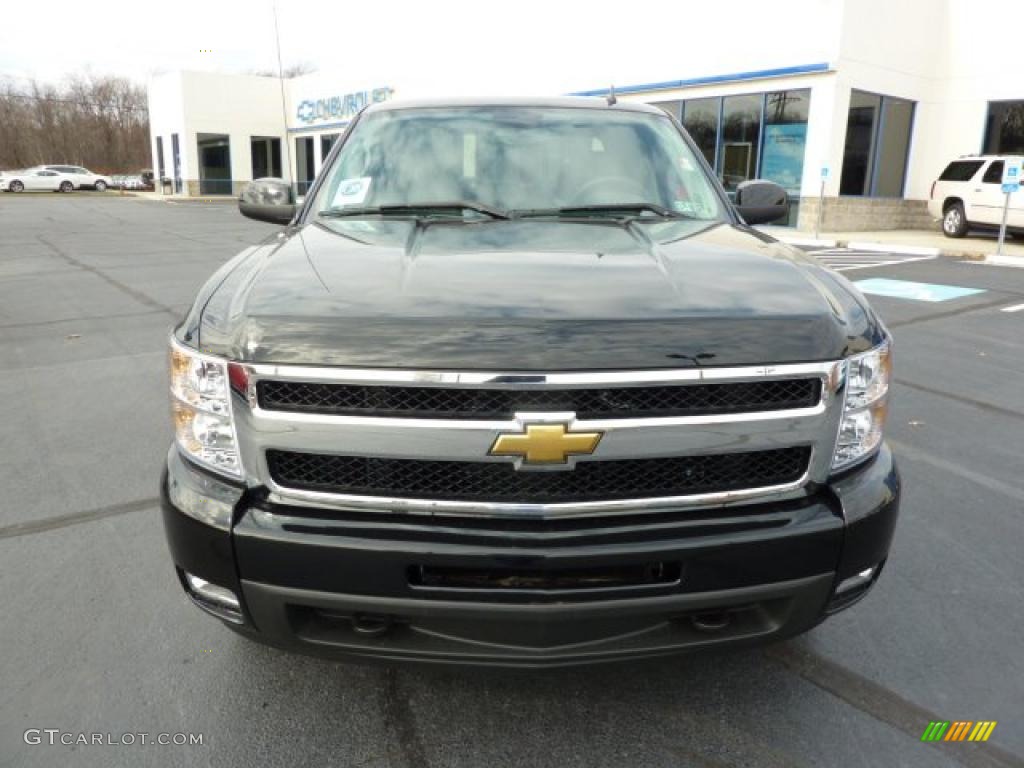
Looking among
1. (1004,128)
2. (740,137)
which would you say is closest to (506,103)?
(740,137)

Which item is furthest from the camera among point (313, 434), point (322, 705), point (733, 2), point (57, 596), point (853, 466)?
point (733, 2)

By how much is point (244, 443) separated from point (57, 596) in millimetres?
1604

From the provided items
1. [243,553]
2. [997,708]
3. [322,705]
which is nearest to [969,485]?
[997,708]

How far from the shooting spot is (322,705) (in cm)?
235

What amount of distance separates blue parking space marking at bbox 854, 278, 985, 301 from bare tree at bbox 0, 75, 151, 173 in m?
83.8

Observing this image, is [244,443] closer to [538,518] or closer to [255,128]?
[538,518]

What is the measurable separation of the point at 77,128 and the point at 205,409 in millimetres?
91570

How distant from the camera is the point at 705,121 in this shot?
2130cm

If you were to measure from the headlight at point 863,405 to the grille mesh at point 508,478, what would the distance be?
0.26 m

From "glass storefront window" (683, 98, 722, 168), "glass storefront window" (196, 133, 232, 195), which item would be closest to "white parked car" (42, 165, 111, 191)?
"glass storefront window" (196, 133, 232, 195)

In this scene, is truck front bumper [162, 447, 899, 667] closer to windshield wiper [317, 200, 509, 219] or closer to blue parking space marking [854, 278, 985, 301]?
windshield wiper [317, 200, 509, 219]

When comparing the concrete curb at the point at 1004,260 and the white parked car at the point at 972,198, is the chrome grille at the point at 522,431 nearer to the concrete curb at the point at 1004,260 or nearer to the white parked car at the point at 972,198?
the concrete curb at the point at 1004,260

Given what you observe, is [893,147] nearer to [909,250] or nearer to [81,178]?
[909,250]

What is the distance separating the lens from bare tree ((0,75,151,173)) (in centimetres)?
7662
